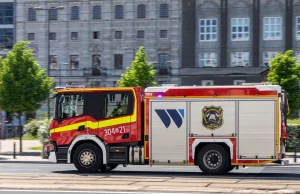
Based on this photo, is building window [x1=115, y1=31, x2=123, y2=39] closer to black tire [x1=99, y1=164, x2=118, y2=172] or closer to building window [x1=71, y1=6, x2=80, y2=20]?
building window [x1=71, y1=6, x2=80, y2=20]

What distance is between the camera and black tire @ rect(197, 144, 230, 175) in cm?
2081

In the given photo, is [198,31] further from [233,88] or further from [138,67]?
[233,88]

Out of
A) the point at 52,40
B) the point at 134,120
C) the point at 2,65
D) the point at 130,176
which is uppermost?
the point at 52,40

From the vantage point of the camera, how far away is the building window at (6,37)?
6794cm

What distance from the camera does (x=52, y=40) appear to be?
66.4m

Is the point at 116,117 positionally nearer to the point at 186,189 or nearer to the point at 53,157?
the point at 53,157

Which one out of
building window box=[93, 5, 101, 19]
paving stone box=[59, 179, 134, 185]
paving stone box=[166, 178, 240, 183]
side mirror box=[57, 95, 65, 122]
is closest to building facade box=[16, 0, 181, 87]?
building window box=[93, 5, 101, 19]

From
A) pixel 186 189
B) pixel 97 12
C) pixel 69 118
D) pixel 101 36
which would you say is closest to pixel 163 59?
pixel 101 36

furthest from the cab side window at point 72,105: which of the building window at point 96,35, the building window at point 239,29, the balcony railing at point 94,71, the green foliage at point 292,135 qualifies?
the building window at point 96,35

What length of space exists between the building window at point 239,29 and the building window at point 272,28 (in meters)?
1.79

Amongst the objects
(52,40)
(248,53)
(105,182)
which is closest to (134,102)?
(105,182)

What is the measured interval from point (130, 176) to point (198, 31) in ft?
142

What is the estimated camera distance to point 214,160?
824 inches

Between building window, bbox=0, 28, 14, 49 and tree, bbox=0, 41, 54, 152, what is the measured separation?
29140 mm
